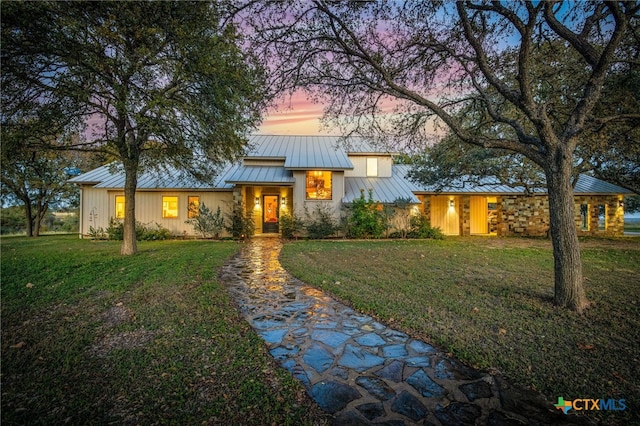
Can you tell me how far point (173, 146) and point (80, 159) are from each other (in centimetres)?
1907

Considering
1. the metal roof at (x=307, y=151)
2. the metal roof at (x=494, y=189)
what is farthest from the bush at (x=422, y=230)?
the metal roof at (x=307, y=151)

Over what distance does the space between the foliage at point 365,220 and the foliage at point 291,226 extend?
2.69 metres

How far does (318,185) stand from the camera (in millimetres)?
16859

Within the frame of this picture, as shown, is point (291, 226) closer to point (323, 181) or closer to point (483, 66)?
point (323, 181)

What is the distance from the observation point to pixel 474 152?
1496cm

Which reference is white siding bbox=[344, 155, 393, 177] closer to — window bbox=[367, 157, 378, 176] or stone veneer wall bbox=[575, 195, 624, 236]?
window bbox=[367, 157, 378, 176]

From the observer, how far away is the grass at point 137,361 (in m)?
2.53

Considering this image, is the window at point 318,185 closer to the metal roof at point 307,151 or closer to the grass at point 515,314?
the metal roof at point 307,151

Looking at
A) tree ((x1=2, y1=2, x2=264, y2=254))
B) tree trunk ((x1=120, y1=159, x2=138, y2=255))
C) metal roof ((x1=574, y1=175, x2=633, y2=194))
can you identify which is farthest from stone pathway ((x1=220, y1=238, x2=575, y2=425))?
metal roof ((x1=574, y1=175, x2=633, y2=194))

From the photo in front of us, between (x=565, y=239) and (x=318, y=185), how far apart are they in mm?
12656

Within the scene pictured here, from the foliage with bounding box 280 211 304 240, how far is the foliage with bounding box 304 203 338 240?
1.26ft

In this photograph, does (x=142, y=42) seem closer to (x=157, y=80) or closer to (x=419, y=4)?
(x=157, y=80)

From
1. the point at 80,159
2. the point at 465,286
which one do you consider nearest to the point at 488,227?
the point at 465,286

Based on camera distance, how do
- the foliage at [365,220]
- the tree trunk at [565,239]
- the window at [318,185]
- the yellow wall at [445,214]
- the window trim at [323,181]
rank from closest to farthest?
the tree trunk at [565,239]
the foliage at [365,220]
the window trim at [323,181]
the window at [318,185]
the yellow wall at [445,214]
